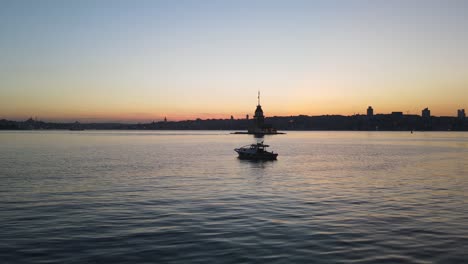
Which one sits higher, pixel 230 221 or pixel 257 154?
pixel 257 154

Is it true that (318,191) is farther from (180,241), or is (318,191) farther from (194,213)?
(180,241)

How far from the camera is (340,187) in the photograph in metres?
43.6

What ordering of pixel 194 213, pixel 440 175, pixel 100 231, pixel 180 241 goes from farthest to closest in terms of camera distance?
pixel 440 175, pixel 194 213, pixel 100 231, pixel 180 241

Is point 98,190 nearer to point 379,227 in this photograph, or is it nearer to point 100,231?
point 100,231

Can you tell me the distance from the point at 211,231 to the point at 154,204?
10.1 m

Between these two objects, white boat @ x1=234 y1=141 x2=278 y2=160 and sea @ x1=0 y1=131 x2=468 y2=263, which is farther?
white boat @ x1=234 y1=141 x2=278 y2=160

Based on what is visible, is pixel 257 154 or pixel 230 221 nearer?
pixel 230 221

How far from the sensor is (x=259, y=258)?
18062 mm

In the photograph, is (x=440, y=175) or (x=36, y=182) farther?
(x=440, y=175)

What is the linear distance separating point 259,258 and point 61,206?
19040 mm

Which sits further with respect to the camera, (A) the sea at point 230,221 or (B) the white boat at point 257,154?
(B) the white boat at point 257,154

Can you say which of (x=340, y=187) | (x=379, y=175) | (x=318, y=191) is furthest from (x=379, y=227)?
(x=379, y=175)

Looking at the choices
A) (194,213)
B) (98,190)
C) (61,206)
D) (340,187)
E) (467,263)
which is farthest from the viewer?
(340,187)

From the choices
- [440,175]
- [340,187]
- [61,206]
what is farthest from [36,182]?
[440,175]
